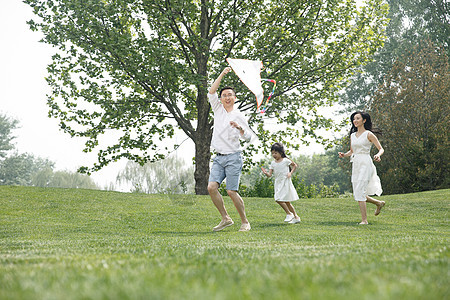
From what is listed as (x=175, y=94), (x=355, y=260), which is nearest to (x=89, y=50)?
(x=175, y=94)

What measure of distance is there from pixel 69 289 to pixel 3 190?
14659 mm

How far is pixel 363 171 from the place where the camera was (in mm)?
9297

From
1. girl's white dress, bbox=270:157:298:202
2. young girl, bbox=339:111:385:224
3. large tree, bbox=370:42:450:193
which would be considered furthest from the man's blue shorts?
large tree, bbox=370:42:450:193

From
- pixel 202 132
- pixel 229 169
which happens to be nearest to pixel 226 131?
pixel 229 169

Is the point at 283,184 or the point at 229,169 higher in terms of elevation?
the point at 229,169

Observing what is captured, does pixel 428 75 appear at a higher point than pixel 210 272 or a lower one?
higher

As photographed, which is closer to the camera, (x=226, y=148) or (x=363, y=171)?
(x=226, y=148)

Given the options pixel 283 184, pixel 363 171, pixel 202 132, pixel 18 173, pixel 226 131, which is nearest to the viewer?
pixel 226 131

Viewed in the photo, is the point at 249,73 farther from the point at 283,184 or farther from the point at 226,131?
the point at 283,184

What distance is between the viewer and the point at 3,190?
46.8ft

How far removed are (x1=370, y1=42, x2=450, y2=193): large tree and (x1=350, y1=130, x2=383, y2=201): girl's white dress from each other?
40.1 feet

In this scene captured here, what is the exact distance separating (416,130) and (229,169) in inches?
712

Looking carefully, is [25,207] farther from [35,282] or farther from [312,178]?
[312,178]

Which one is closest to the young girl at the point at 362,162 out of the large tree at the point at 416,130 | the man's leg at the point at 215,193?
the man's leg at the point at 215,193
